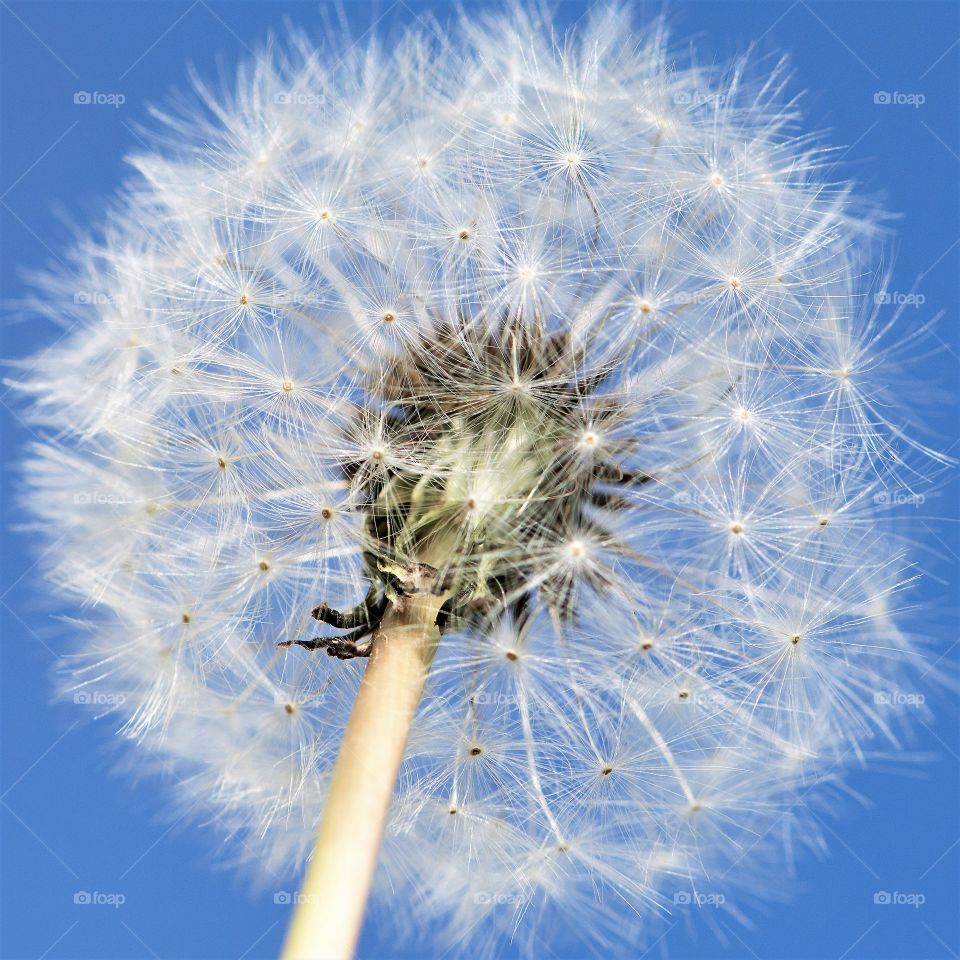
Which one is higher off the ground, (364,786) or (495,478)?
(495,478)

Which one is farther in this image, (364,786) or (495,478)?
(495,478)

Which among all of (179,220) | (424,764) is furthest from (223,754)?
(179,220)

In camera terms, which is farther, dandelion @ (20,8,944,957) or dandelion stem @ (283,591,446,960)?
dandelion @ (20,8,944,957)

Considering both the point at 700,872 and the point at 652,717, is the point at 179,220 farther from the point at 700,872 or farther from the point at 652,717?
the point at 700,872

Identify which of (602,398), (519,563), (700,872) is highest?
(602,398)

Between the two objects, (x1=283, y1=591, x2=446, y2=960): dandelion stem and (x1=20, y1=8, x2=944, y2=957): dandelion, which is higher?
(x1=20, y1=8, x2=944, y2=957): dandelion
